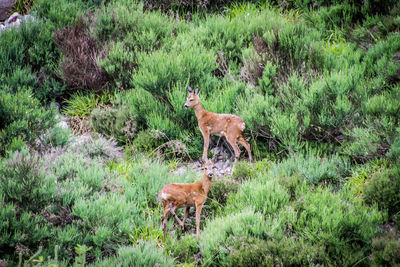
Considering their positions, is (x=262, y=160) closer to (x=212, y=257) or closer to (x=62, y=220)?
(x=212, y=257)

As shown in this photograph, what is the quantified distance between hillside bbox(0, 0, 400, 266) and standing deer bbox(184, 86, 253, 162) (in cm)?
36

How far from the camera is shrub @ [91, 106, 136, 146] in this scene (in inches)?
316

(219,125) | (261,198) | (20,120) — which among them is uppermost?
(219,125)

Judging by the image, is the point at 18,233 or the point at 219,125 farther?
the point at 219,125

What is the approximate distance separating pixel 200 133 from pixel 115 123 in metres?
1.83

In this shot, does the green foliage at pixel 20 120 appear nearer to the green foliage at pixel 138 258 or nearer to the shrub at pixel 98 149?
the shrub at pixel 98 149

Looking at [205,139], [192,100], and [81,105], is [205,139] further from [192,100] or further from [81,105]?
[81,105]

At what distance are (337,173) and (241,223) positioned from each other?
6.76 ft

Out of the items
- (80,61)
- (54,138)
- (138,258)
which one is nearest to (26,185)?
(138,258)

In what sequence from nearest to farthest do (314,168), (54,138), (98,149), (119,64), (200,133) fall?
1. (314,168)
2. (98,149)
3. (54,138)
4. (200,133)
5. (119,64)

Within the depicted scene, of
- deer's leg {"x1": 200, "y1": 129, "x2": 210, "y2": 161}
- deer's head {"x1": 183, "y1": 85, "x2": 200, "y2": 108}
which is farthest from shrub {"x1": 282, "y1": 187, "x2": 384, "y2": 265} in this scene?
deer's head {"x1": 183, "y1": 85, "x2": 200, "y2": 108}

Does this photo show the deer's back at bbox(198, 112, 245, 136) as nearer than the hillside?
No

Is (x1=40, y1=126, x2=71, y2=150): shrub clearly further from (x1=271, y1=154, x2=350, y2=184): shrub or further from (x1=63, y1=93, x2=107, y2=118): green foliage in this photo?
(x1=271, y1=154, x2=350, y2=184): shrub

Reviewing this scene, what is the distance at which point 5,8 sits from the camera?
1161 centimetres
